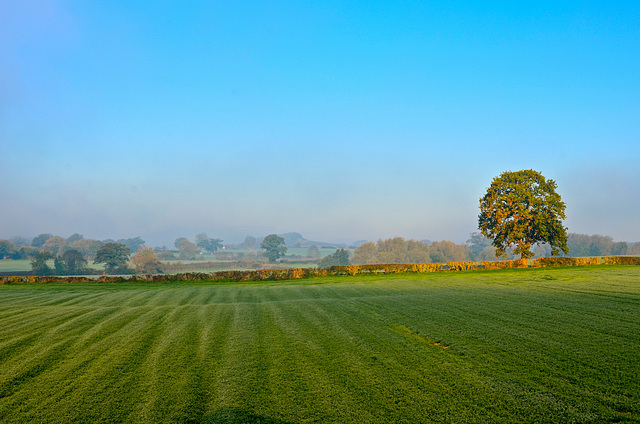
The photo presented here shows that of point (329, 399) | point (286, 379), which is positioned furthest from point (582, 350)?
point (286, 379)

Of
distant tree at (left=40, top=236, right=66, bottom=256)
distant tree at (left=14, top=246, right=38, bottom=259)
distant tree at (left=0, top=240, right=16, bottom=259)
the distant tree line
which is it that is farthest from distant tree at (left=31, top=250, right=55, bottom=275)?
distant tree at (left=40, top=236, right=66, bottom=256)

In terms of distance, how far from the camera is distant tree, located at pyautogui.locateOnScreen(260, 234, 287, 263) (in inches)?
3393

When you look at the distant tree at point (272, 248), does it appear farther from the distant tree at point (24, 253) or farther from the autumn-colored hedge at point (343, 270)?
the autumn-colored hedge at point (343, 270)

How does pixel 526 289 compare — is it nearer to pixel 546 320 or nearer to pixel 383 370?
pixel 546 320

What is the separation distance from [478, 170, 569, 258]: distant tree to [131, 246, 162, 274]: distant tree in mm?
50970

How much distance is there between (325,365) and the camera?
589 centimetres

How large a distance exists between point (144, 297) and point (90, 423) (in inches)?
462

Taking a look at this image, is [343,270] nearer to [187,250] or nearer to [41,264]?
[41,264]

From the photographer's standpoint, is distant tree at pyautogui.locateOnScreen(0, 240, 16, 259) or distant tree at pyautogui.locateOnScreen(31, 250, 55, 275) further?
distant tree at pyautogui.locateOnScreen(0, 240, 16, 259)

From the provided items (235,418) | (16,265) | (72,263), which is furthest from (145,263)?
(235,418)

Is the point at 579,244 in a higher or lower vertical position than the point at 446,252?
higher

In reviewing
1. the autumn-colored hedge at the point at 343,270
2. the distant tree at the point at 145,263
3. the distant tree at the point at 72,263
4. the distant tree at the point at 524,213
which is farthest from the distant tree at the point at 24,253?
the distant tree at the point at 524,213

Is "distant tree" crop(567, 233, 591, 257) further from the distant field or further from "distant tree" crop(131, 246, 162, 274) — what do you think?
the distant field

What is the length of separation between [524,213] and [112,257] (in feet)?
192
